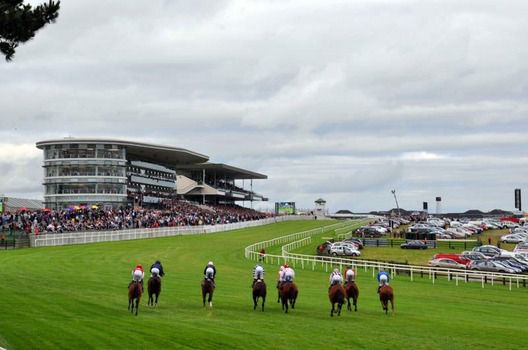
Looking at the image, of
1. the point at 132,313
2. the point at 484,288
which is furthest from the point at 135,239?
the point at 132,313

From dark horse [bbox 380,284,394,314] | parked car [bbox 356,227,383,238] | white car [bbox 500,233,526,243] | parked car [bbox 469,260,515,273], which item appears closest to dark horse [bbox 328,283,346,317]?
dark horse [bbox 380,284,394,314]

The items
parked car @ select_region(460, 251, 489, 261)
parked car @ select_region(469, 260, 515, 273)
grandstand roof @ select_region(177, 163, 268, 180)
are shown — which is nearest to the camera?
parked car @ select_region(469, 260, 515, 273)

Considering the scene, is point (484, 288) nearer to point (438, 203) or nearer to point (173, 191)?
point (173, 191)

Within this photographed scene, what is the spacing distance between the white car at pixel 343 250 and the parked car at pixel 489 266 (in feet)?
40.9

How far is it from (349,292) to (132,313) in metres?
6.04

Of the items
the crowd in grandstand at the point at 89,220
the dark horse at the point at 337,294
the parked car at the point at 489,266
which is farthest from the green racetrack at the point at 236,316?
the crowd in grandstand at the point at 89,220

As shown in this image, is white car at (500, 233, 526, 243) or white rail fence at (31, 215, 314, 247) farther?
white car at (500, 233, 526, 243)

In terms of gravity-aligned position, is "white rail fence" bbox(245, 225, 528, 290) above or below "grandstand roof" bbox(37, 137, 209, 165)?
below

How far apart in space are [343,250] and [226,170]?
9238 centimetres

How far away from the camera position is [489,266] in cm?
4025

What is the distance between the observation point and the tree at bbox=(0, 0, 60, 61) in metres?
22.8

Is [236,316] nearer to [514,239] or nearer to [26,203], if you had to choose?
[514,239]

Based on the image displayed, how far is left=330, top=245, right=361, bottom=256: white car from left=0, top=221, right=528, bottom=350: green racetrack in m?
13.6

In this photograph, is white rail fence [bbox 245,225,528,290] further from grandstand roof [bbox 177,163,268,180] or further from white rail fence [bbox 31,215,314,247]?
grandstand roof [bbox 177,163,268,180]
